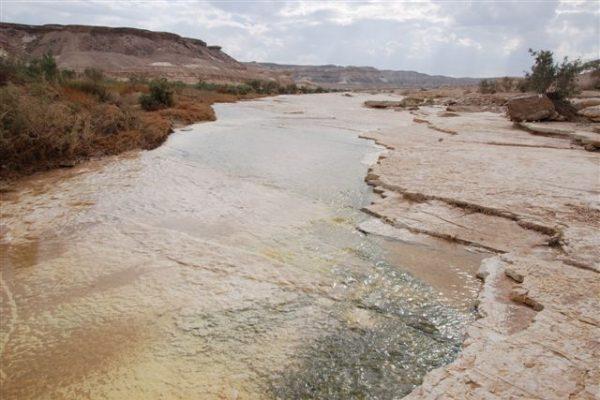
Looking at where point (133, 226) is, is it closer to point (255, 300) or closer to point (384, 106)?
point (255, 300)

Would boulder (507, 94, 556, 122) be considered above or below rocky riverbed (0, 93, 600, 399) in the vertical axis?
above

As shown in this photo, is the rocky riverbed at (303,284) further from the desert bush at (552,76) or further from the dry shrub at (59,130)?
the desert bush at (552,76)

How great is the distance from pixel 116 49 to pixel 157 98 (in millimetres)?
63442

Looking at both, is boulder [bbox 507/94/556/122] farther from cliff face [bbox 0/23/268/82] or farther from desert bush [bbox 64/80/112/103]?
cliff face [bbox 0/23/268/82]

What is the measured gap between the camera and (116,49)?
7150cm

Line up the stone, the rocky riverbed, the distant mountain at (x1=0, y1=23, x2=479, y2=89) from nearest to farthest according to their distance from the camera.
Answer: the rocky riverbed, the stone, the distant mountain at (x1=0, y1=23, x2=479, y2=89)

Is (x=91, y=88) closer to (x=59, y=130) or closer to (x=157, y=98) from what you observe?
(x=157, y=98)

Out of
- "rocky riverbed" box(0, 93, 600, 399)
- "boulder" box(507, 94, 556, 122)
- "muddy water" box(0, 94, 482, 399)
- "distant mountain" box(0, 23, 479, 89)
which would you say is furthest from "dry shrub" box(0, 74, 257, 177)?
"distant mountain" box(0, 23, 479, 89)

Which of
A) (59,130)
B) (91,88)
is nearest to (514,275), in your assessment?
(59,130)

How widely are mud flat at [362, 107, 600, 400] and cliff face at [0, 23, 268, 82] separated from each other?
48.5m

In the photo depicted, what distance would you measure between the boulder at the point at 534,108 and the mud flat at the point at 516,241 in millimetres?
3152

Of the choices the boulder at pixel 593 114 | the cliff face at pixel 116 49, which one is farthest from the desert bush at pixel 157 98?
the cliff face at pixel 116 49

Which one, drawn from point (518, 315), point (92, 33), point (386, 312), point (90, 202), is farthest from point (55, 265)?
point (92, 33)

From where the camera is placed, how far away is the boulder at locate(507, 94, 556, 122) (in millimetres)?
13680
